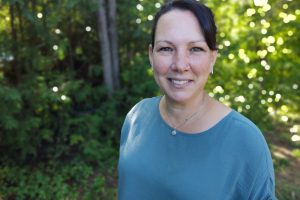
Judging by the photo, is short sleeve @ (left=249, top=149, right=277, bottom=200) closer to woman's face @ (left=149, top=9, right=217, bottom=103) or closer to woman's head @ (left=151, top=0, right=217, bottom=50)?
woman's face @ (left=149, top=9, right=217, bottom=103)

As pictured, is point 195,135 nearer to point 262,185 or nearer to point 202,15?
point 262,185

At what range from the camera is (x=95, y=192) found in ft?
12.9

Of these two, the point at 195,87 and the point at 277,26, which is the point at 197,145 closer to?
the point at 195,87

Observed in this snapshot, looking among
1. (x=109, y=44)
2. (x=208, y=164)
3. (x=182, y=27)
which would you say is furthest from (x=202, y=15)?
(x=109, y=44)

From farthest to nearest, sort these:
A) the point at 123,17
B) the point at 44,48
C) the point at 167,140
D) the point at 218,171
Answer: the point at 123,17, the point at 44,48, the point at 167,140, the point at 218,171

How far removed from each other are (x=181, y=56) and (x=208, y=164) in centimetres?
39

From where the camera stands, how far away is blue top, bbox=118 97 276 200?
1.34 m

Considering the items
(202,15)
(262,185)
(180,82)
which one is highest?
(202,15)

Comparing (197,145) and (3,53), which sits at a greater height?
(3,53)

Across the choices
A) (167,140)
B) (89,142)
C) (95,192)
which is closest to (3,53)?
(89,142)

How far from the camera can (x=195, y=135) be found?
144 cm

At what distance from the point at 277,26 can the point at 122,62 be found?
2201mm

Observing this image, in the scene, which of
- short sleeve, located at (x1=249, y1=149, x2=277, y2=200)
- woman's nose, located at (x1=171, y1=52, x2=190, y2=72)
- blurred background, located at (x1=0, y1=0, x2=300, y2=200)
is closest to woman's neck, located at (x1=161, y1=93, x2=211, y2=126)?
woman's nose, located at (x1=171, y1=52, x2=190, y2=72)

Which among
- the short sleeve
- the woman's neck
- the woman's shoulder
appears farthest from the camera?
the woman's shoulder
